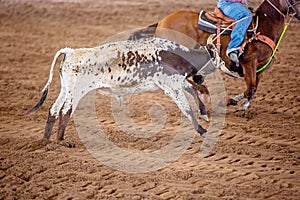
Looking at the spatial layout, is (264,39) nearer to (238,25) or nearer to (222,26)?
(238,25)

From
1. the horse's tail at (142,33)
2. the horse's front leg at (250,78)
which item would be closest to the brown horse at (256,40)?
the horse's front leg at (250,78)

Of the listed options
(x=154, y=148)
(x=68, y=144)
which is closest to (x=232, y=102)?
(x=154, y=148)

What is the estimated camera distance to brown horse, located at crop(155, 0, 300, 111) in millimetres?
7703

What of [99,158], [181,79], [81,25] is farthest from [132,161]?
[81,25]

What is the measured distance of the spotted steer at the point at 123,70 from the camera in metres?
6.37

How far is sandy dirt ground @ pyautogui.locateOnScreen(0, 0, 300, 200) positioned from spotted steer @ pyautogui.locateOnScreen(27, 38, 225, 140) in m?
0.52

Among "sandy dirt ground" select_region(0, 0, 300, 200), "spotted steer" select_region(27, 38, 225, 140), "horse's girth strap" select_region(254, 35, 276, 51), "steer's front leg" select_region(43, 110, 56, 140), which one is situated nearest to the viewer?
"sandy dirt ground" select_region(0, 0, 300, 200)

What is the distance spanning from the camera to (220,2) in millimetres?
7973

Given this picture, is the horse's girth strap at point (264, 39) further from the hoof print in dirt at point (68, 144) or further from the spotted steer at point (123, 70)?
the hoof print in dirt at point (68, 144)

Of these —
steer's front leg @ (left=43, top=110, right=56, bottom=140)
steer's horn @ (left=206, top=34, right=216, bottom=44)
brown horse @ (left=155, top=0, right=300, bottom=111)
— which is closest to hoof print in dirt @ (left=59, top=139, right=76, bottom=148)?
steer's front leg @ (left=43, top=110, right=56, bottom=140)

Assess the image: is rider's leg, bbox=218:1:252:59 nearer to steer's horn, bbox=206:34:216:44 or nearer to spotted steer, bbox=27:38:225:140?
steer's horn, bbox=206:34:216:44

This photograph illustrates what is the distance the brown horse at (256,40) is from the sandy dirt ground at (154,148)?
1.93 feet

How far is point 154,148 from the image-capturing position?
6680 mm

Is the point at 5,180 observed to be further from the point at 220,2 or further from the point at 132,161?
the point at 220,2
